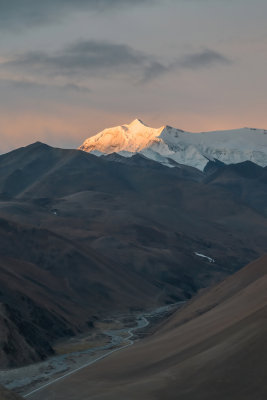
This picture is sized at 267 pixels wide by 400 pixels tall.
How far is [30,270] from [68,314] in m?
27.1

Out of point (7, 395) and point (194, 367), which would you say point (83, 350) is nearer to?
point (194, 367)

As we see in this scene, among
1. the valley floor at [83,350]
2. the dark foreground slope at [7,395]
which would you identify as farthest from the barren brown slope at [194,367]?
the dark foreground slope at [7,395]

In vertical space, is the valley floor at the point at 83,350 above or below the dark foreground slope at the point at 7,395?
below

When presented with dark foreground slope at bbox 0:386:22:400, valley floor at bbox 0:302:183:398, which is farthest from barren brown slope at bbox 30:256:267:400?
dark foreground slope at bbox 0:386:22:400

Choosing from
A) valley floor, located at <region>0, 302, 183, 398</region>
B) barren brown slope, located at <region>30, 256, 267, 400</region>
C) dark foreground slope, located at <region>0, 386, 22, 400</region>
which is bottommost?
valley floor, located at <region>0, 302, 183, 398</region>

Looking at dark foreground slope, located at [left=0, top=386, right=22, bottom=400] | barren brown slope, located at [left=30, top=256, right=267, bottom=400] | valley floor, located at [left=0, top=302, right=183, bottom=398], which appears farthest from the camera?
A: valley floor, located at [left=0, top=302, right=183, bottom=398]

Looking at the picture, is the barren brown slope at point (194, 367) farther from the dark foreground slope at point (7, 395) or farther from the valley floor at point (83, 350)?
the dark foreground slope at point (7, 395)

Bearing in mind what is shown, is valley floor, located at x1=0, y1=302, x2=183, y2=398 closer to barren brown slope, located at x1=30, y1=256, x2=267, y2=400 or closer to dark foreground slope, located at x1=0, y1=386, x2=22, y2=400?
barren brown slope, located at x1=30, y1=256, x2=267, y2=400

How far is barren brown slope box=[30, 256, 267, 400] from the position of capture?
74.8 metres

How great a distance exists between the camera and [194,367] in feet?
272

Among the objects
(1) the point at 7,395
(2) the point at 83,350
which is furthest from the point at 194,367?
(2) the point at 83,350

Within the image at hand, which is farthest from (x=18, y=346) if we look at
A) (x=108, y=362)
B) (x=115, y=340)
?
(x=115, y=340)

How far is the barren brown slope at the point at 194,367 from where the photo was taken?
7475 centimetres

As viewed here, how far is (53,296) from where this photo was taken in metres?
182
